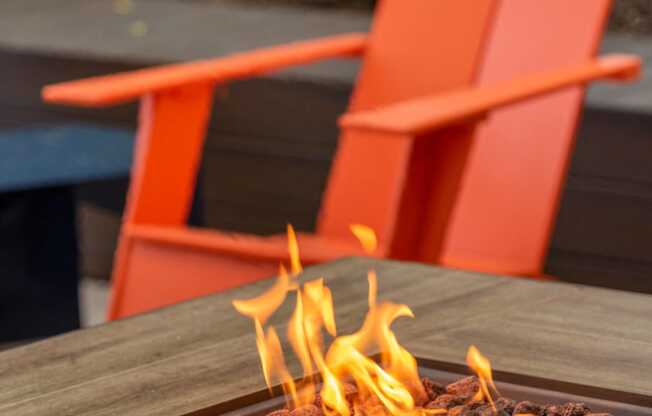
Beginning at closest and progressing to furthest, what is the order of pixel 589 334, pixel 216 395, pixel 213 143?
pixel 216 395, pixel 589 334, pixel 213 143

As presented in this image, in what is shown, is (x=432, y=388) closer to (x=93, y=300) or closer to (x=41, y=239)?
(x=41, y=239)

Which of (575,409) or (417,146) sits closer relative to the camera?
(575,409)

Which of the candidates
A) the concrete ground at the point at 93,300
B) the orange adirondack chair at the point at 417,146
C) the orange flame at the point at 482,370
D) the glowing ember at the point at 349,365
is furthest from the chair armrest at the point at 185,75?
the orange flame at the point at 482,370

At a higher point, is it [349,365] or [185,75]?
[185,75]

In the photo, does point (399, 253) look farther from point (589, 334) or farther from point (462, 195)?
point (589, 334)

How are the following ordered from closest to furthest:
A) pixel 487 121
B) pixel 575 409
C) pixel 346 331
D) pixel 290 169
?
pixel 575 409 < pixel 346 331 < pixel 487 121 < pixel 290 169

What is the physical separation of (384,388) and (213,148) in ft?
6.86

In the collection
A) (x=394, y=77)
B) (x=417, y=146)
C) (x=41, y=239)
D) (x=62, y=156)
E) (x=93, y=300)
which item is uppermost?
(x=394, y=77)

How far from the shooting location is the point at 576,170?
8.98 feet

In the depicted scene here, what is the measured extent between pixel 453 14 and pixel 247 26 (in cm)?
119

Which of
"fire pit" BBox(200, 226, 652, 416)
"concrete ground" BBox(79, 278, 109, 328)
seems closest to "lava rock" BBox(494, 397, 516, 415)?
"fire pit" BBox(200, 226, 652, 416)

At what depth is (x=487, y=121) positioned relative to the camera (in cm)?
239

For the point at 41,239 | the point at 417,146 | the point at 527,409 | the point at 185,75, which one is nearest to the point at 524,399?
the point at 527,409

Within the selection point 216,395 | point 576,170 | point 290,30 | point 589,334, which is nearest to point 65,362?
point 216,395
